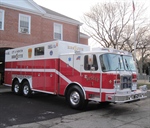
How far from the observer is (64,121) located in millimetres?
6855

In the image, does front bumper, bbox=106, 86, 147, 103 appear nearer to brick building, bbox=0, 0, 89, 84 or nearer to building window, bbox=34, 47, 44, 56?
building window, bbox=34, 47, 44, 56

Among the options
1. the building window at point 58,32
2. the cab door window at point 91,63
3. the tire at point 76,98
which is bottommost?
the tire at point 76,98

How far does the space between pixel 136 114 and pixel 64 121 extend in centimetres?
306

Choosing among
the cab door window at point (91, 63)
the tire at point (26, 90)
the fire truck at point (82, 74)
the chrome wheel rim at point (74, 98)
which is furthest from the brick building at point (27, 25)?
the cab door window at point (91, 63)

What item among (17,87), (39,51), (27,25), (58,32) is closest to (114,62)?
(39,51)

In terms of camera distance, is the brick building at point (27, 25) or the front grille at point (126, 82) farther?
the brick building at point (27, 25)

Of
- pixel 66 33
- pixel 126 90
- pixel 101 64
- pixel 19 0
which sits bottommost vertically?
pixel 126 90

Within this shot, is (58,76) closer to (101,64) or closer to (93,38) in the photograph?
(101,64)

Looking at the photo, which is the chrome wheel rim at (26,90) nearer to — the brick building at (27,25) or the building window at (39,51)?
the building window at (39,51)

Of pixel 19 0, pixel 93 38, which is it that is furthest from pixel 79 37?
pixel 19 0

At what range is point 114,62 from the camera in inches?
327

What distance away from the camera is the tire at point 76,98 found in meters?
8.46

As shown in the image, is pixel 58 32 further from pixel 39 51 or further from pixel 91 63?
pixel 91 63

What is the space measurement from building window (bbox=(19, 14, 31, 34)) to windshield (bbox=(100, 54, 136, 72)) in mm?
12276
